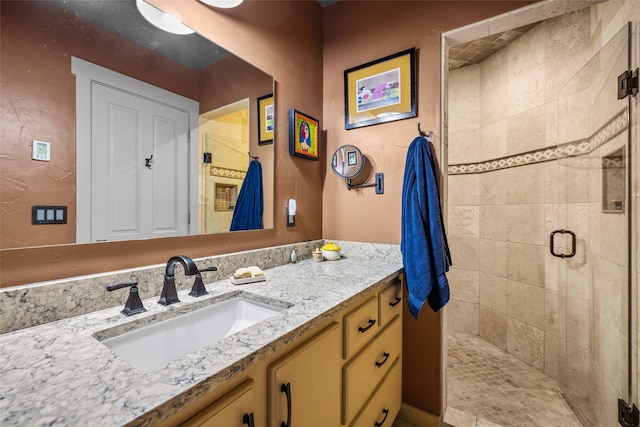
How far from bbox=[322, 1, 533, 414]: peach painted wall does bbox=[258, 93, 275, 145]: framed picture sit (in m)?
0.54

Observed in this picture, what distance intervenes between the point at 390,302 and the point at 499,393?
1270mm

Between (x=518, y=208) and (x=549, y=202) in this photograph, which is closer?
(x=549, y=202)

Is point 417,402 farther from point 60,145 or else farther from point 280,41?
point 280,41

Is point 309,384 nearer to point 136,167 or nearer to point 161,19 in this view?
point 136,167

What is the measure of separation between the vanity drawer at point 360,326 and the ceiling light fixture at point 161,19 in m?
1.38

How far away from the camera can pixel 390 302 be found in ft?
4.50

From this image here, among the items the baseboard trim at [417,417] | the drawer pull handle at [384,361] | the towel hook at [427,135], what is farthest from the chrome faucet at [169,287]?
Answer: the baseboard trim at [417,417]

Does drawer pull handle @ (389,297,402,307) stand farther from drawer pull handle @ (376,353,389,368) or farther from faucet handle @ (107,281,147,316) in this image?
faucet handle @ (107,281,147,316)

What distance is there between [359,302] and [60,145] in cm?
115

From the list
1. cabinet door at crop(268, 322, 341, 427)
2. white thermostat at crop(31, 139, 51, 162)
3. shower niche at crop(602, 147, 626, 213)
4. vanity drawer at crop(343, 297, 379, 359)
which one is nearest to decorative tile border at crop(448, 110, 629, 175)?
shower niche at crop(602, 147, 626, 213)

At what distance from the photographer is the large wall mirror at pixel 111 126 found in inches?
29.8

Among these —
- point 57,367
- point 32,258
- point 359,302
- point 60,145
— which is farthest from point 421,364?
point 60,145

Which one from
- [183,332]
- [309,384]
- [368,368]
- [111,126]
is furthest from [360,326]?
[111,126]

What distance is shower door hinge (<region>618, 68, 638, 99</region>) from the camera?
1.15 meters
